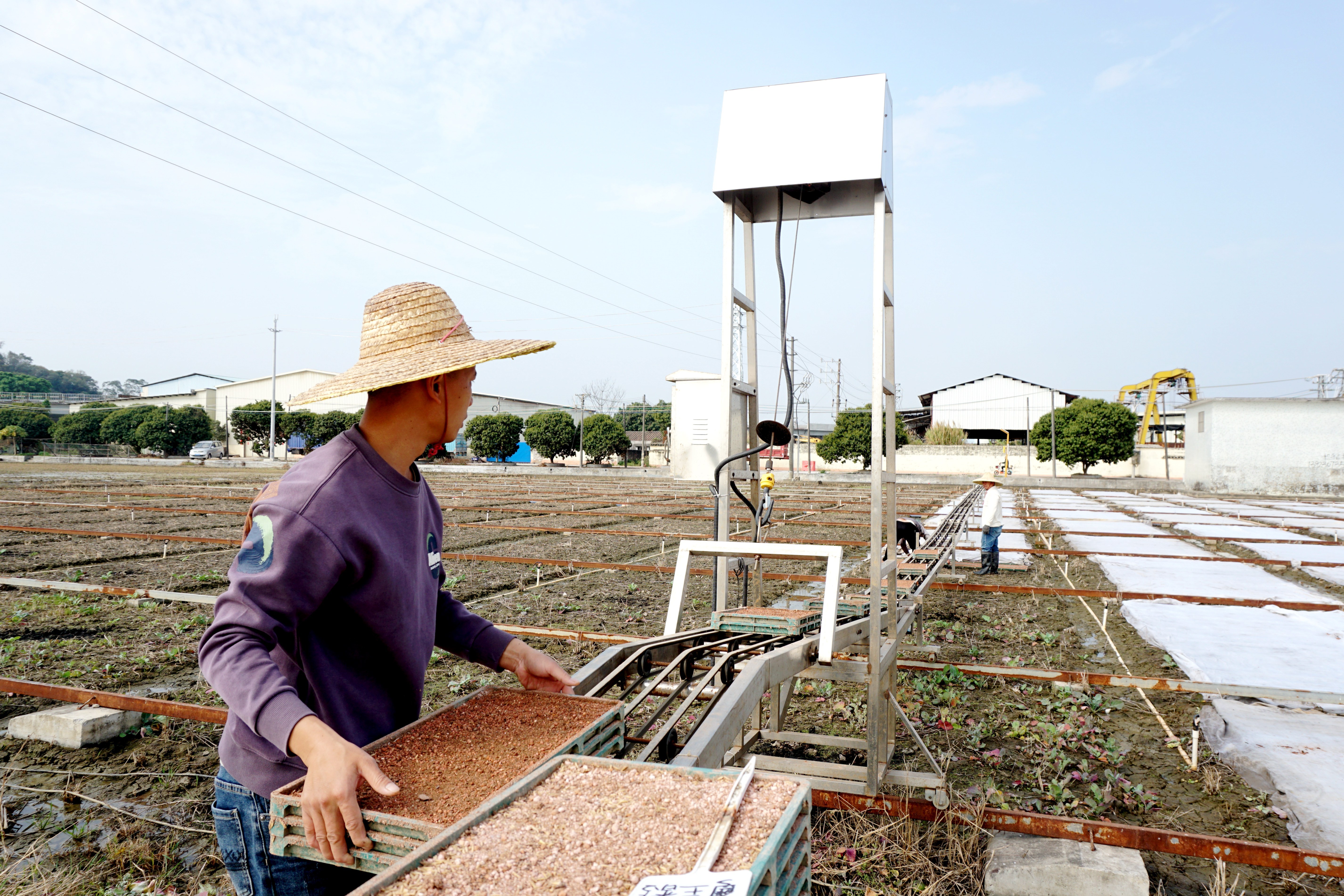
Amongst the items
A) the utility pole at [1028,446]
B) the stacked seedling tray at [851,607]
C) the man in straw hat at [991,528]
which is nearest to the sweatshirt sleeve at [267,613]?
the stacked seedling tray at [851,607]

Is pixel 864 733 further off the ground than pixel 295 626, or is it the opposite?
pixel 295 626

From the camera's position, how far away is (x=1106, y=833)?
9.20 feet

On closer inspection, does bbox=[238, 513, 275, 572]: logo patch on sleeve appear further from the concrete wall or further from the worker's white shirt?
the concrete wall

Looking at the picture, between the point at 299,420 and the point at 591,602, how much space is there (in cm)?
4814

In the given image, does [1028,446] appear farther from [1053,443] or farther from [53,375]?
[53,375]

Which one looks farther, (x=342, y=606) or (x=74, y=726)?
(x=74, y=726)

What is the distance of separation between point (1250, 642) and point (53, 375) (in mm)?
153894

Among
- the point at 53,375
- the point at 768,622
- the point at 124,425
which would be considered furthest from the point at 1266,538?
the point at 53,375

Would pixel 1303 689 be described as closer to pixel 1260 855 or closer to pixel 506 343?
pixel 1260 855

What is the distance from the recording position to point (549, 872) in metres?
0.96

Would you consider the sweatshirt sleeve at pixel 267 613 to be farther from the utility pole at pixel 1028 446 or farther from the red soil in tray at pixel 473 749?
the utility pole at pixel 1028 446

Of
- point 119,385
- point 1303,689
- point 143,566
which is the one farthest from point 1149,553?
point 119,385

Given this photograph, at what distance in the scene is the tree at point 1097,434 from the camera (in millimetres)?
37656

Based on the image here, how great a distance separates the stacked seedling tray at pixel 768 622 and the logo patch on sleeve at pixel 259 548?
1.81 meters
